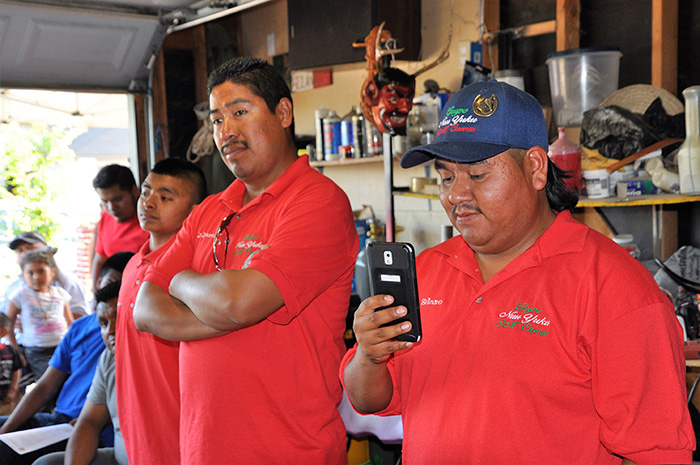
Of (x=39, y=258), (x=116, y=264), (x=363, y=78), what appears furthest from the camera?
(x=363, y=78)

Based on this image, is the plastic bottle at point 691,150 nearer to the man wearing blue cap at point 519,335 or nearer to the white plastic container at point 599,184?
the white plastic container at point 599,184

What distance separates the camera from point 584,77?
268 centimetres

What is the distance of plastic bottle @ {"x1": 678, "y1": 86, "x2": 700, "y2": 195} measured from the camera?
213 centimetres

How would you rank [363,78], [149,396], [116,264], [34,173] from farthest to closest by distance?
1. [34,173]
2. [363,78]
3. [116,264]
4. [149,396]

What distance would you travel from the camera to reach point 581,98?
106 inches

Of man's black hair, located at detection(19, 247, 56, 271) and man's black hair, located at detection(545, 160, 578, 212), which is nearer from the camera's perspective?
man's black hair, located at detection(545, 160, 578, 212)

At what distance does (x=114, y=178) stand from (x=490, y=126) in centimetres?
281

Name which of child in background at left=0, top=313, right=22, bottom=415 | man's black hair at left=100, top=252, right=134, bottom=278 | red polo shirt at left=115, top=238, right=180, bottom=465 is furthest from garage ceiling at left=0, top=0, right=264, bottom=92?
red polo shirt at left=115, top=238, right=180, bottom=465

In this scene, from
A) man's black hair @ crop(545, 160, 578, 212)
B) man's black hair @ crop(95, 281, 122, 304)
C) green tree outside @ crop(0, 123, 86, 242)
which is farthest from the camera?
green tree outside @ crop(0, 123, 86, 242)

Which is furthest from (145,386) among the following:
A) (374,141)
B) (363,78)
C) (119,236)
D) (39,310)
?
(363,78)

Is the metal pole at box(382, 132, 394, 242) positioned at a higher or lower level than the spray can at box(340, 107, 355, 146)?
lower

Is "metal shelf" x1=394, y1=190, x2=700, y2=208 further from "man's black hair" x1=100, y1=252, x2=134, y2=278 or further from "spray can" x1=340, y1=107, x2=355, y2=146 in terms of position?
"man's black hair" x1=100, y1=252, x2=134, y2=278

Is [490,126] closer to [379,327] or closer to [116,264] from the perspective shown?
[379,327]

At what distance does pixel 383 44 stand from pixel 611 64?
1067mm
